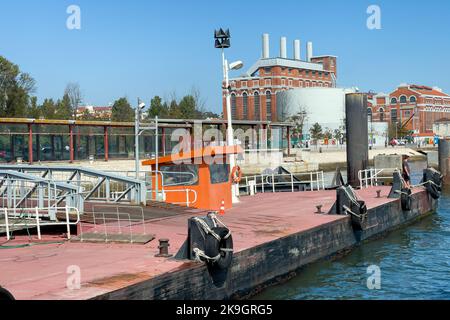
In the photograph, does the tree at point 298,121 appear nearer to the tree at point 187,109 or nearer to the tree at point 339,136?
the tree at point 339,136

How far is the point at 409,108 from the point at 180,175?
462ft

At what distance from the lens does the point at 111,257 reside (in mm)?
10523

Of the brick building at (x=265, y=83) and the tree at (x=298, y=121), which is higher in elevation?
the brick building at (x=265, y=83)

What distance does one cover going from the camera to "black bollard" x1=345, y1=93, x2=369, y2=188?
27.3m

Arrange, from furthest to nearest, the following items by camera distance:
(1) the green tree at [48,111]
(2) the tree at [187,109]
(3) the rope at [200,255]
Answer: (2) the tree at [187,109] < (1) the green tree at [48,111] < (3) the rope at [200,255]

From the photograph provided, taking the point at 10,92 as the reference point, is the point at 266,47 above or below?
above

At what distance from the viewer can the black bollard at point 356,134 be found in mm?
27328

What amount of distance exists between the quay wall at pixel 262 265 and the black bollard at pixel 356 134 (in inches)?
270

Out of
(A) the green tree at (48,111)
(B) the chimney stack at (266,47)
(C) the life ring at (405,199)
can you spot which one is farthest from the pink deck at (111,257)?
(B) the chimney stack at (266,47)

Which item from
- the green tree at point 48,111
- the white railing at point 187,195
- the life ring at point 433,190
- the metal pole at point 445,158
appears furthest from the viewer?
the green tree at point 48,111

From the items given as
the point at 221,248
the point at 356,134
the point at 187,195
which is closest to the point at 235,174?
the point at 187,195

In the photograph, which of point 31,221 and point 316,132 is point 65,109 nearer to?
point 316,132

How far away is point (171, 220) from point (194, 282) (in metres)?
5.61

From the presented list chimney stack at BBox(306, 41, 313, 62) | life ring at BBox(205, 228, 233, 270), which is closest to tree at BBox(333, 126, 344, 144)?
chimney stack at BBox(306, 41, 313, 62)
